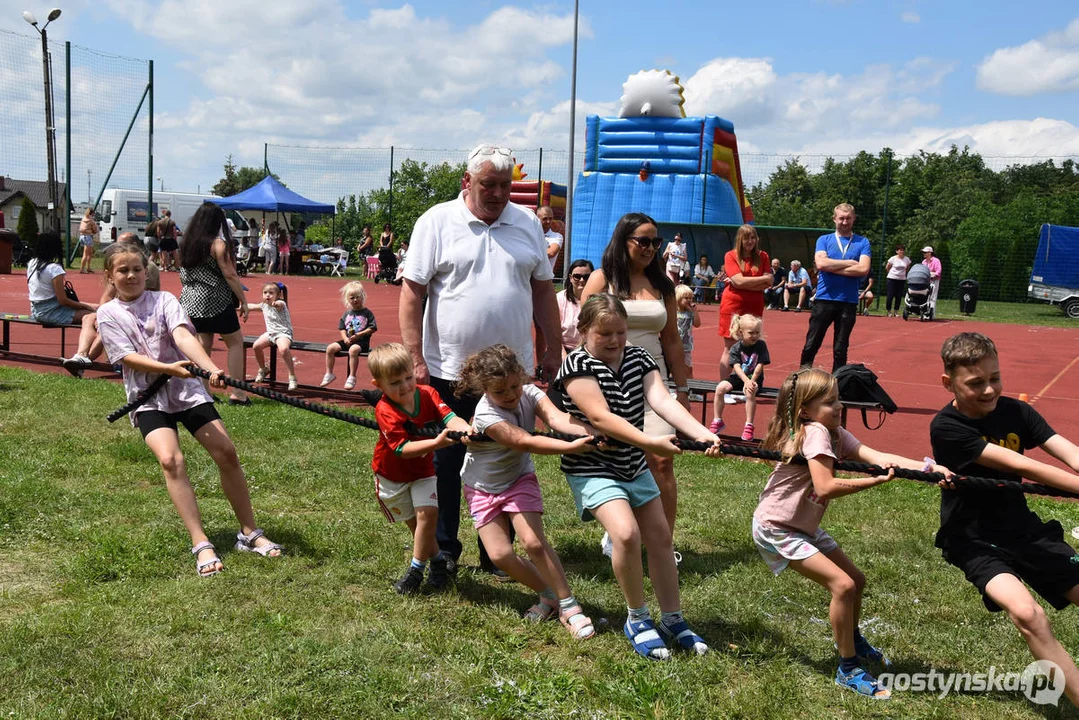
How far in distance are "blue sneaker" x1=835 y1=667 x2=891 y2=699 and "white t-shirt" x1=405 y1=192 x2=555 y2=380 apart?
6.41 ft

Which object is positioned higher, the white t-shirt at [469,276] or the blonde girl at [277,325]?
the white t-shirt at [469,276]

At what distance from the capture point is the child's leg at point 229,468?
509 cm

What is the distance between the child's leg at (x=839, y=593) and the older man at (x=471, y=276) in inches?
64.4

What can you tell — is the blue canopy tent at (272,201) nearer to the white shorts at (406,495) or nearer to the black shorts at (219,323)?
the black shorts at (219,323)

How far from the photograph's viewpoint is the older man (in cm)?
454

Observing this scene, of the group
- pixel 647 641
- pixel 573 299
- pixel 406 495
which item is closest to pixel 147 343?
pixel 406 495

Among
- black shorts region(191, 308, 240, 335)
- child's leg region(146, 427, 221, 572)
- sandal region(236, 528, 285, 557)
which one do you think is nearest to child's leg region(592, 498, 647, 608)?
sandal region(236, 528, 285, 557)

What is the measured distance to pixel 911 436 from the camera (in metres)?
9.03

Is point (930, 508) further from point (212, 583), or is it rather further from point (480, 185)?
point (212, 583)

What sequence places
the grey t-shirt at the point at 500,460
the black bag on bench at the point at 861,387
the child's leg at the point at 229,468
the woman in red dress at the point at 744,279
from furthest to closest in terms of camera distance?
the woman in red dress at the point at 744,279 → the black bag on bench at the point at 861,387 → the child's leg at the point at 229,468 → the grey t-shirt at the point at 500,460

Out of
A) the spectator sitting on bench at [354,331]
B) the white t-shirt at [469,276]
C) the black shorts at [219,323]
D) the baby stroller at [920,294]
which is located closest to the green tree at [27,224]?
the baby stroller at [920,294]

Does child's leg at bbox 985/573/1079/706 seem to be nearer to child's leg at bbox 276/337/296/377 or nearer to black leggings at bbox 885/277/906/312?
child's leg at bbox 276/337/296/377

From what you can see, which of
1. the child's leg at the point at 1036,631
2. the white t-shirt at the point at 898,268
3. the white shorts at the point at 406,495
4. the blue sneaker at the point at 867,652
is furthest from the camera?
the white t-shirt at the point at 898,268

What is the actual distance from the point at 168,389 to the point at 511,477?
200 cm
